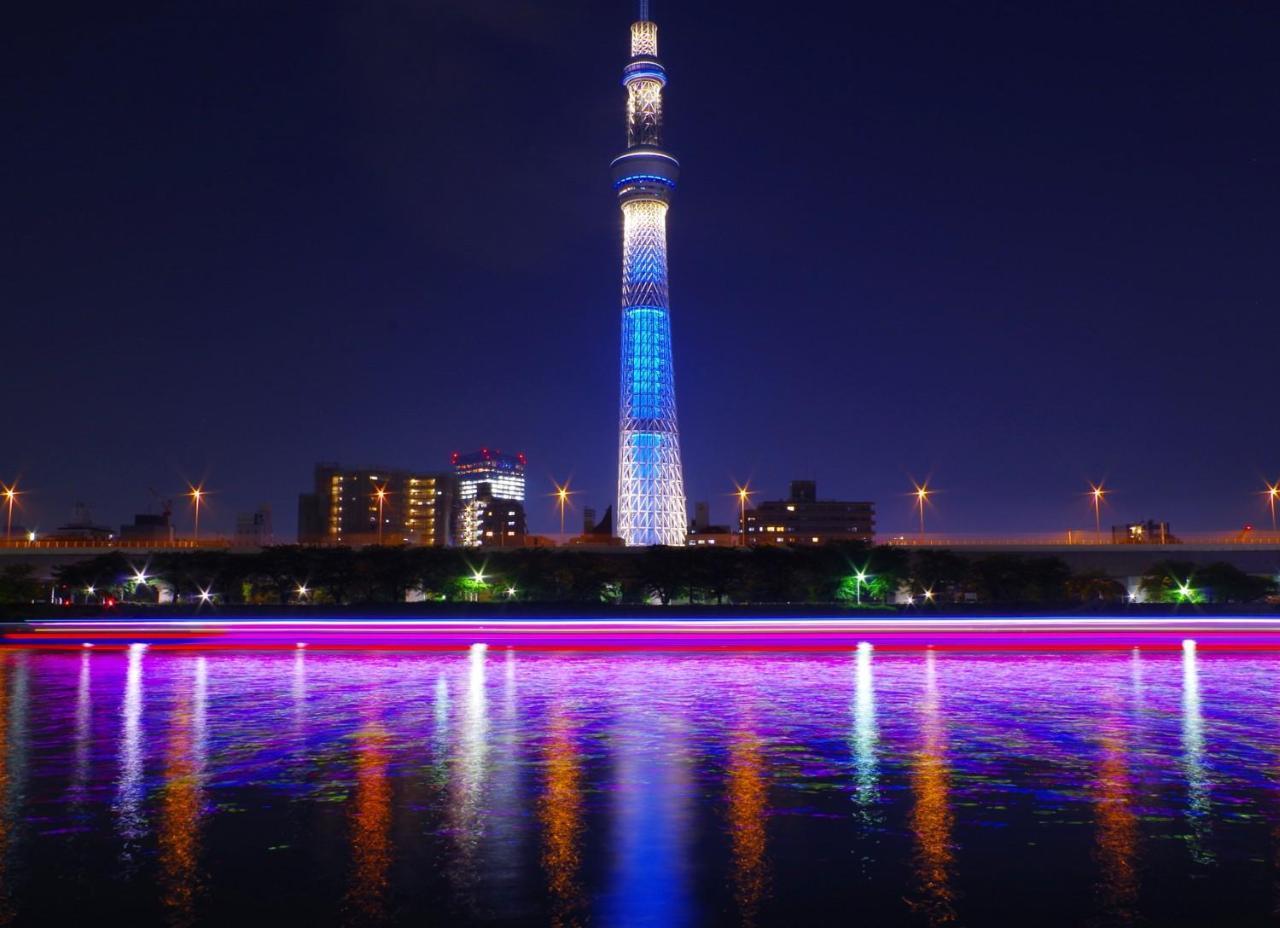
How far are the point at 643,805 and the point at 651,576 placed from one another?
2762 inches

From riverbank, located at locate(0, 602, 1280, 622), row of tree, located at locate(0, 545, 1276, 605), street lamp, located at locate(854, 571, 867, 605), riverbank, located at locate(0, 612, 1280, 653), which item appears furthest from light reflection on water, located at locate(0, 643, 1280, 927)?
row of tree, located at locate(0, 545, 1276, 605)

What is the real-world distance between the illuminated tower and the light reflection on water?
118 m

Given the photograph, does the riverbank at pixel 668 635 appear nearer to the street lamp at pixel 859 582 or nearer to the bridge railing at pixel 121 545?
the street lamp at pixel 859 582

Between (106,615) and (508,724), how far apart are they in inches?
2195

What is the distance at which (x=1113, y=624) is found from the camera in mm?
49500

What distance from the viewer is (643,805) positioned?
41.2 ft

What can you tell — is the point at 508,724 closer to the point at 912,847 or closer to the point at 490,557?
the point at 912,847

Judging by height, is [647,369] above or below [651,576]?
above

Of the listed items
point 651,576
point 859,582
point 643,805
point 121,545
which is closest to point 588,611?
point 651,576

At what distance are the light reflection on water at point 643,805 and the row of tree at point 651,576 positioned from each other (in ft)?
187

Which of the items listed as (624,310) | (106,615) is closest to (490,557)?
(106,615)

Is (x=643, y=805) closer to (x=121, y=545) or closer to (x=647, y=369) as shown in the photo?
(x=121, y=545)

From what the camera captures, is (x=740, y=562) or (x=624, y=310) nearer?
(x=740, y=562)

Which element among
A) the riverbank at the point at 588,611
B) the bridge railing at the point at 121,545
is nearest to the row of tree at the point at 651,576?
the riverbank at the point at 588,611
